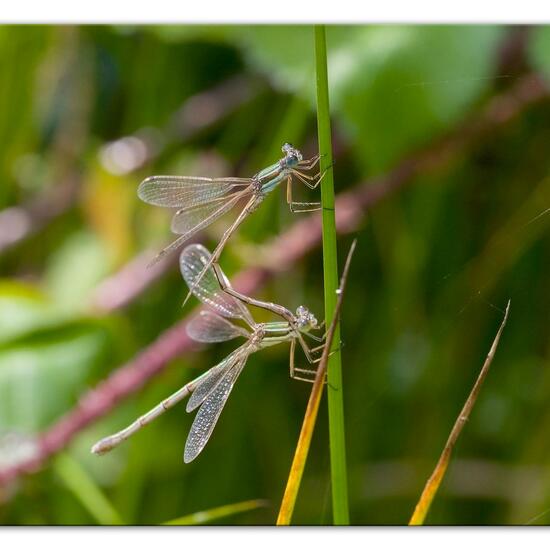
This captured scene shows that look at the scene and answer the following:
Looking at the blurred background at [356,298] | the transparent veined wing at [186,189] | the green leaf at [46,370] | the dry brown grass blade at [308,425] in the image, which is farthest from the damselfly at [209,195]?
the green leaf at [46,370]

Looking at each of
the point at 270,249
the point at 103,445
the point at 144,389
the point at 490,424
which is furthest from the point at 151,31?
the point at 490,424

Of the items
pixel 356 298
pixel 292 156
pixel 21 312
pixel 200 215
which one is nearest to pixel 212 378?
pixel 200 215

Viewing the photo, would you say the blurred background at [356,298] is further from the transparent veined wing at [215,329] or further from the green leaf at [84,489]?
the transparent veined wing at [215,329]

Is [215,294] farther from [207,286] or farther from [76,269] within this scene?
[76,269]

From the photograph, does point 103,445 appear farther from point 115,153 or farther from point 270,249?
point 115,153

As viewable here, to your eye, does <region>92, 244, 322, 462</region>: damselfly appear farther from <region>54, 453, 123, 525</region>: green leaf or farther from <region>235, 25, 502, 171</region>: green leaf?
<region>235, 25, 502, 171</region>: green leaf
